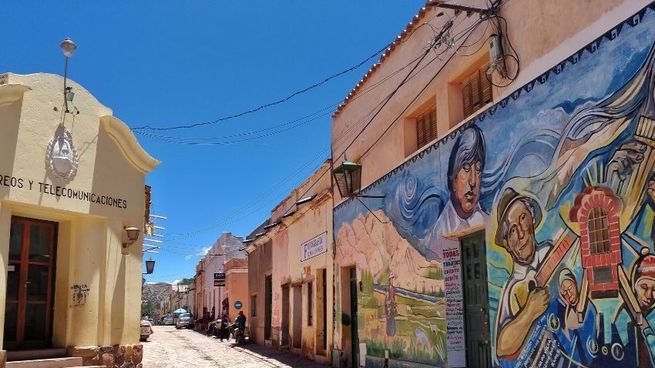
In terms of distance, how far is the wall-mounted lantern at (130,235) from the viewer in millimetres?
11031

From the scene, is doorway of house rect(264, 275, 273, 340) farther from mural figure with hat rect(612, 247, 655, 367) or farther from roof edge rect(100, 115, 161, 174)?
mural figure with hat rect(612, 247, 655, 367)

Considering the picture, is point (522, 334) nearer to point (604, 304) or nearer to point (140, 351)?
point (604, 304)

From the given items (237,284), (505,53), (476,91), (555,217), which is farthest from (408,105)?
(237,284)

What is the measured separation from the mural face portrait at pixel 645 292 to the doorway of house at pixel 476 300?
9.53 feet

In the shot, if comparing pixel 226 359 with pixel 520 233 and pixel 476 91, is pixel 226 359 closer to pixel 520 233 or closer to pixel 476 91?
pixel 476 91

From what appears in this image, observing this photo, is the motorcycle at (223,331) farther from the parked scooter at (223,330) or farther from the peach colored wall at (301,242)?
the peach colored wall at (301,242)

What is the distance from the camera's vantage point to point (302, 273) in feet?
59.4

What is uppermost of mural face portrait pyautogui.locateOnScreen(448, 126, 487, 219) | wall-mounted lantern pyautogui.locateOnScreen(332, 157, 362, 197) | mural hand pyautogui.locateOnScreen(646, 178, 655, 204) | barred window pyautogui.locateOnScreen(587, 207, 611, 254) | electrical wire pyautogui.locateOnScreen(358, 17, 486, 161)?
electrical wire pyautogui.locateOnScreen(358, 17, 486, 161)

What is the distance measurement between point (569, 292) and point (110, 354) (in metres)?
7.55

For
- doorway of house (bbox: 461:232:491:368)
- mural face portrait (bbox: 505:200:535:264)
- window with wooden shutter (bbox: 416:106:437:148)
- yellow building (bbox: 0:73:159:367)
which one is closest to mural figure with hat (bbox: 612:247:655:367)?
mural face portrait (bbox: 505:200:535:264)

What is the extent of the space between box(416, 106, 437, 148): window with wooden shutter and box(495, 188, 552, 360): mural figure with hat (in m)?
2.97

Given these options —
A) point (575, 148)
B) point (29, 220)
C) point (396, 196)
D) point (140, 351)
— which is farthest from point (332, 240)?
point (575, 148)

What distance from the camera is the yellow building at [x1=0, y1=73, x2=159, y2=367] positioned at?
370 inches

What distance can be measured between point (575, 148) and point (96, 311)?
26.2ft
